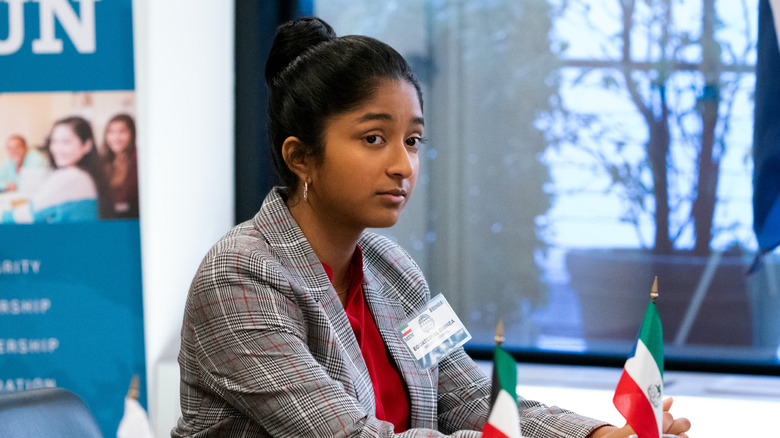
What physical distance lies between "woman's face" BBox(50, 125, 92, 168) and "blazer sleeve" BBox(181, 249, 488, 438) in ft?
4.12

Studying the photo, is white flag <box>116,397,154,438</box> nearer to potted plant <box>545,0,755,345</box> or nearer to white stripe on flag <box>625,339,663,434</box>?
white stripe on flag <box>625,339,663,434</box>

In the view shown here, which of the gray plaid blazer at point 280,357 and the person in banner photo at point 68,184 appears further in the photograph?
the person in banner photo at point 68,184

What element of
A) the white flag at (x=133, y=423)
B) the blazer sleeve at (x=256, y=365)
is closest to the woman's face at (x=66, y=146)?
the blazer sleeve at (x=256, y=365)

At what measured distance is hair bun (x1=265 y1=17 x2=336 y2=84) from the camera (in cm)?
154

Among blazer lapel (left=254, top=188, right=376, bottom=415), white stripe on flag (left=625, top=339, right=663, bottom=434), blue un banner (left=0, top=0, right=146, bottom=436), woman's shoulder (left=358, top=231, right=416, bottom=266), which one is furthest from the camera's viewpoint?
blue un banner (left=0, top=0, right=146, bottom=436)

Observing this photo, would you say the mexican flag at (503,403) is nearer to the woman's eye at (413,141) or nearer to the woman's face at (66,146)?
the woman's eye at (413,141)

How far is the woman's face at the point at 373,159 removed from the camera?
4.70ft

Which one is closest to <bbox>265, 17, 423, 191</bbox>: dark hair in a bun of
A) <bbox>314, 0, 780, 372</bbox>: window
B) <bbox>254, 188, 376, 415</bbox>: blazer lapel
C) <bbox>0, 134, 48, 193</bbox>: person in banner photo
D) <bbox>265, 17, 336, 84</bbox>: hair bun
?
<bbox>265, 17, 336, 84</bbox>: hair bun

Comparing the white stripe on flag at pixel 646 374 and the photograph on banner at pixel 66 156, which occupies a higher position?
the photograph on banner at pixel 66 156

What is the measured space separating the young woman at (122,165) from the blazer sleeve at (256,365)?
3.85 ft

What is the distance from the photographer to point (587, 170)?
2.83 m

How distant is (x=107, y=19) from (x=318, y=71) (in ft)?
3.93

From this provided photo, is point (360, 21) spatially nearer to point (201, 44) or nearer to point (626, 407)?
point (201, 44)

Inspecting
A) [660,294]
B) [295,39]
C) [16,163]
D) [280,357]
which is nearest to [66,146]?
[16,163]
